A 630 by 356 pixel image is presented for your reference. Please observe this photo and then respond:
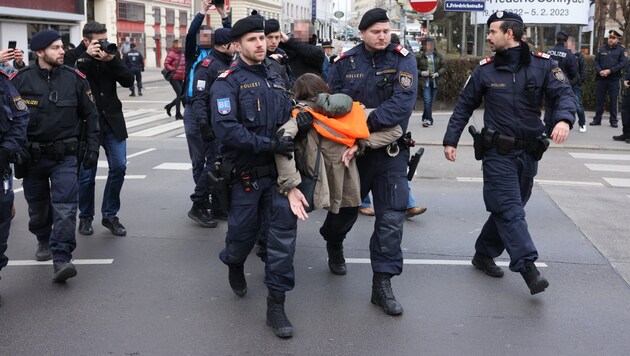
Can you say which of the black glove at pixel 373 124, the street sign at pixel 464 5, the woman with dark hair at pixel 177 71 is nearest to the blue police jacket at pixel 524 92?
the black glove at pixel 373 124

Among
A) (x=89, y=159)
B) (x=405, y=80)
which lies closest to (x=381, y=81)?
(x=405, y=80)

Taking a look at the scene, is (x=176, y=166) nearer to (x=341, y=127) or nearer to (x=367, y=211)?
(x=367, y=211)

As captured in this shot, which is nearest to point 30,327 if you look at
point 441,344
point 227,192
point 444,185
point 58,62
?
point 227,192

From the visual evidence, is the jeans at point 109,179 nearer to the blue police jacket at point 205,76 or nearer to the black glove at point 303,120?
the blue police jacket at point 205,76

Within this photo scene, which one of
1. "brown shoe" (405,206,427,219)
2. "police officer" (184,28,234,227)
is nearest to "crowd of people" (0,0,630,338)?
"police officer" (184,28,234,227)

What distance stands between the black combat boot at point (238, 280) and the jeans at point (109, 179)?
85.1 inches

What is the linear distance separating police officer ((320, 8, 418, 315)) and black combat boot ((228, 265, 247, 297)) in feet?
2.78

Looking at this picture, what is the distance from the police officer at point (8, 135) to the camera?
193 inches

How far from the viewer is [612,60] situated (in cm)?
1409

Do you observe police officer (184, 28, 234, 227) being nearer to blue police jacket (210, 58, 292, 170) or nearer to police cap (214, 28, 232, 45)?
police cap (214, 28, 232, 45)

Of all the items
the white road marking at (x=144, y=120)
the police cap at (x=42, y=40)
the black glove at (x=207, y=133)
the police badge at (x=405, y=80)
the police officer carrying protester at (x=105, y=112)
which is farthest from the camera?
the white road marking at (x=144, y=120)

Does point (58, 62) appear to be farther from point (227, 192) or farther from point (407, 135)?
point (407, 135)

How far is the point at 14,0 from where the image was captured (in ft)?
98.6

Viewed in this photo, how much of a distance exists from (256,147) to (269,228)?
523 mm
